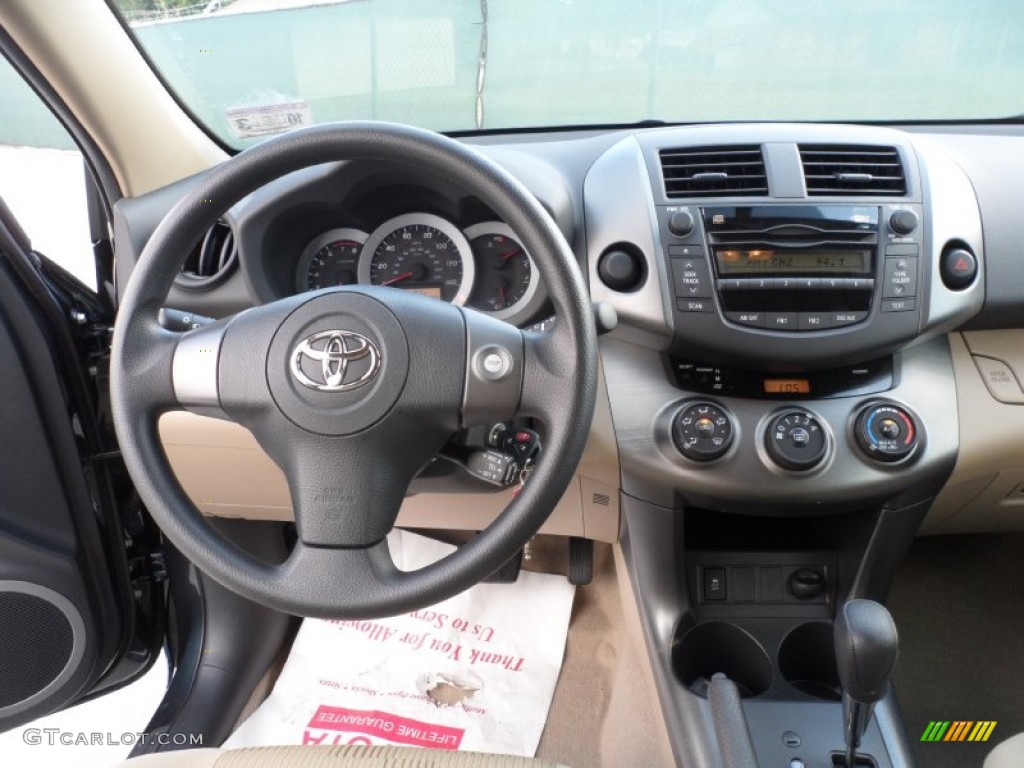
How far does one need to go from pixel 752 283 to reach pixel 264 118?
0.95 metres

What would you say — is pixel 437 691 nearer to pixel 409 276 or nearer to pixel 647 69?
pixel 409 276

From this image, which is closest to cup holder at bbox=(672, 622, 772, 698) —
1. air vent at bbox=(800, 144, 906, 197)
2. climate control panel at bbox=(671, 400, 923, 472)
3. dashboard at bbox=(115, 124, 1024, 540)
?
dashboard at bbox=(115, 124, 1024, 540)

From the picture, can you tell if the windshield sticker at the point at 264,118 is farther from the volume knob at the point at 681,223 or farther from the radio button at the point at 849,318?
the radio button at the point at 849,318

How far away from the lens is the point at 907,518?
49.7 inches

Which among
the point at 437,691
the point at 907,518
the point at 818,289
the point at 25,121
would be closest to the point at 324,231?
the point at 25,121

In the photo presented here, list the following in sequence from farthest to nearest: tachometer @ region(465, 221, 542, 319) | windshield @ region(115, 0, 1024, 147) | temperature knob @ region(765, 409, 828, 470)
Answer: windshield @ region(115, 0, 1024, 147)
tachometer @ region(465, 221, 542, 319)
temperature knob @ region(765, 409, 828, 470)

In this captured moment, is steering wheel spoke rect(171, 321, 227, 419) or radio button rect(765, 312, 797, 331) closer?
steering wheel spoke rect(171, 321, 227, 419)

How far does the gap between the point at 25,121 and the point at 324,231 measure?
60 centimetres

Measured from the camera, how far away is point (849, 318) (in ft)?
3.79

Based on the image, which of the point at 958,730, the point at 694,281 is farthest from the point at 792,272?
the point at 958,730

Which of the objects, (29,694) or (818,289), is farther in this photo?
(29,694)

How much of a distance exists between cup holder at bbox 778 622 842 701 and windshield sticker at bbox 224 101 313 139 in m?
1.27

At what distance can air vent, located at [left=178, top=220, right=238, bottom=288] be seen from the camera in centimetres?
125

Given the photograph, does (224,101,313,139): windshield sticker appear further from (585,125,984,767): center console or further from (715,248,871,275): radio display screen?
(715,248,871,275): radio display screen
